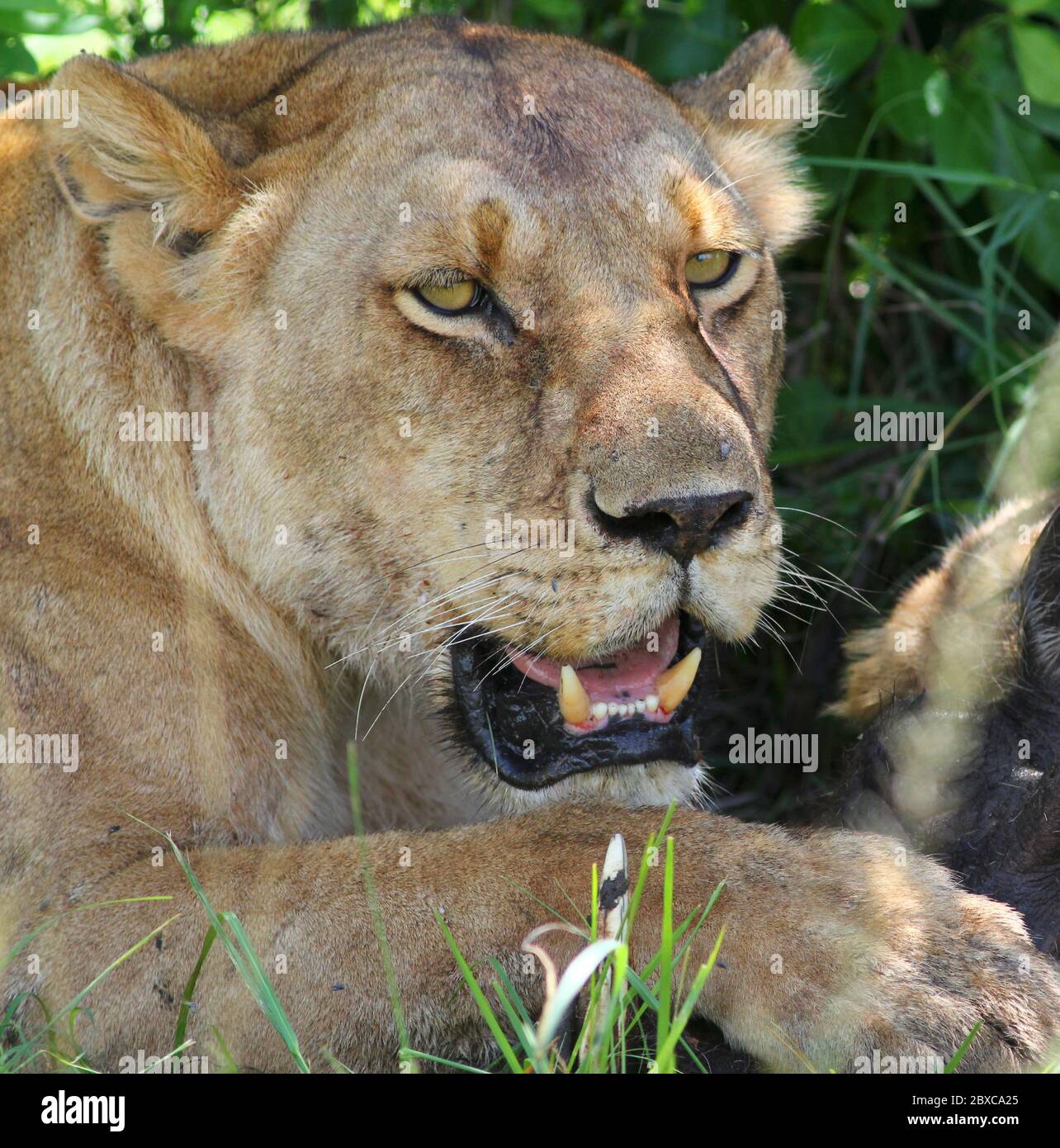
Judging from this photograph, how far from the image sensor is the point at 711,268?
3180 millimetres

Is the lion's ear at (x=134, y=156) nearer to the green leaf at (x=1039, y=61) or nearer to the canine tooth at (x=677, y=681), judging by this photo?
the canine tooth at (x=677, y=681)

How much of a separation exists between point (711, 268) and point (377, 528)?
0.89m

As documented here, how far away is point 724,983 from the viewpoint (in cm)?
241

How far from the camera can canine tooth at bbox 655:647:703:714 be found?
2809mm

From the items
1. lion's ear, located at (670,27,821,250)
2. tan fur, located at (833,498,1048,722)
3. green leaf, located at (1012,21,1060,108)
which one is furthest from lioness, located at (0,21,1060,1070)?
A: green leaf, located at (1012,21,1060,108)

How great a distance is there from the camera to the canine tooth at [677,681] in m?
2.81

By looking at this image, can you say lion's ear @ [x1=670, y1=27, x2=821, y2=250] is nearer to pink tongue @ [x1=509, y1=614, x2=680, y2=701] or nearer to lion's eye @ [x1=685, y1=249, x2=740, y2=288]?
lion's eye @ [x1=685, y1=249, x2=740, y2=288]

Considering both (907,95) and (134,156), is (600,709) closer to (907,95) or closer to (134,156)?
(134,156)

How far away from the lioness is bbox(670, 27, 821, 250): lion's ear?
1.29 feet

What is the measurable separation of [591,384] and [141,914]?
4.04 ft

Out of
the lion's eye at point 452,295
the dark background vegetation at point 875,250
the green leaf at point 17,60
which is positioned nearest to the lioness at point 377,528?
the lion's eye at point 452,295

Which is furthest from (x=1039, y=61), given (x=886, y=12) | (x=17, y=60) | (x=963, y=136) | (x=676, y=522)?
(x=17, y=60)

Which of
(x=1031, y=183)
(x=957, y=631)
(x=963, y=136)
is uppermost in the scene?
(x=963, y=136)

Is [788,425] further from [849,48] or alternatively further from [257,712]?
[257,712]
